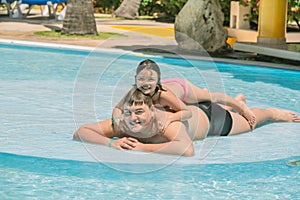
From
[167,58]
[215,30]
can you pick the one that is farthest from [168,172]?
[215,30]

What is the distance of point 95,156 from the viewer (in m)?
5.36

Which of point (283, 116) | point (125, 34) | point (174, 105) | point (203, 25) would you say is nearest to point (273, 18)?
point (203, 25)

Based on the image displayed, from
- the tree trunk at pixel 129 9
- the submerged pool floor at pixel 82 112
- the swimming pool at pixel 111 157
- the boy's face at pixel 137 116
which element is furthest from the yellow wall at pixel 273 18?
the tree trunk at pixel 129 9

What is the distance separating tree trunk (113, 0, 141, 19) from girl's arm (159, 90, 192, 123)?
15.1 metres

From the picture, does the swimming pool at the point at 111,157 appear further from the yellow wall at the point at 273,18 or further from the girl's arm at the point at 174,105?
the yellow wall at the point at 273,18

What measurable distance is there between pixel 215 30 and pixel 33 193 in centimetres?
842

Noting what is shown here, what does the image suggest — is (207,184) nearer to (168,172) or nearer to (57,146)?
(168,172)

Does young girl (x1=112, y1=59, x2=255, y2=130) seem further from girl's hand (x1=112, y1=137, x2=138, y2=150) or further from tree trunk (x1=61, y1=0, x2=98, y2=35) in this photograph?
tree trunk (x1=61, y1=0, x2=98, y2=35)

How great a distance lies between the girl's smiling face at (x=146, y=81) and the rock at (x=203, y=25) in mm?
7195

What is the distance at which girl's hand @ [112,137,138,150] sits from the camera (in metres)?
5.36

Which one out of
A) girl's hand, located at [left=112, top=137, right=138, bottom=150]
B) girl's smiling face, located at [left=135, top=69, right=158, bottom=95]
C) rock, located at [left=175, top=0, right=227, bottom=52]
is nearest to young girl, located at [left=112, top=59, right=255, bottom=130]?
girl's smiling face, located at [left=135, top=69, right=158, bottom=95]

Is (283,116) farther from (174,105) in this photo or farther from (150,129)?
(150,129)

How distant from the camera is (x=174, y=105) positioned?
5.39 metres

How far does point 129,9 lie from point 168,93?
50.3ft
